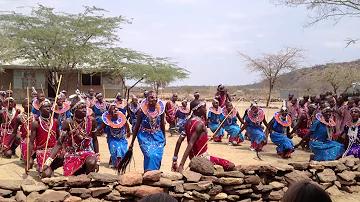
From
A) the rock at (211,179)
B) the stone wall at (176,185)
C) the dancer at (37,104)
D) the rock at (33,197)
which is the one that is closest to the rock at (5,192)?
the stone wall at (176,185)

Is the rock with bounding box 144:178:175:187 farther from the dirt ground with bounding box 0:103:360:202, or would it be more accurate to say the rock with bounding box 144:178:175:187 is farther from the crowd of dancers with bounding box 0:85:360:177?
the dirt ground with bounding box 0:103:360:202

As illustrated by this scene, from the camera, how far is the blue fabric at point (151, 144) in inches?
252

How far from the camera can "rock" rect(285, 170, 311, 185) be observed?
5.96m

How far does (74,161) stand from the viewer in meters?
5.81

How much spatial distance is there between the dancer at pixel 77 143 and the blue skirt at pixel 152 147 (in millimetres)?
901

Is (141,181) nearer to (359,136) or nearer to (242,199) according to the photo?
(242,199)

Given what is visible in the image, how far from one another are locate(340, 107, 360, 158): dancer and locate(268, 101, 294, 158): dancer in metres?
2.21

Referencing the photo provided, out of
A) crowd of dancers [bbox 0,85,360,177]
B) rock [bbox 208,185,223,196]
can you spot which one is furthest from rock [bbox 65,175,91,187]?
rock [bbox 208,185,223,196]

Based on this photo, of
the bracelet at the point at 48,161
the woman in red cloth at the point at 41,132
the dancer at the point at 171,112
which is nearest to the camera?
the bracelet at the point at 48,161

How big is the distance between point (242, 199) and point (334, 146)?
11.7 ft

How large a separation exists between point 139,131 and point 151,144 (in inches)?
14.1

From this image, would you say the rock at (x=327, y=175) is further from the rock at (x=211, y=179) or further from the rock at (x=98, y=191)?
the rock at (x=98, y=191)

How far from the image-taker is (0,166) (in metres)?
8.35

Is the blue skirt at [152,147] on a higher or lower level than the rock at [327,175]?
higher
